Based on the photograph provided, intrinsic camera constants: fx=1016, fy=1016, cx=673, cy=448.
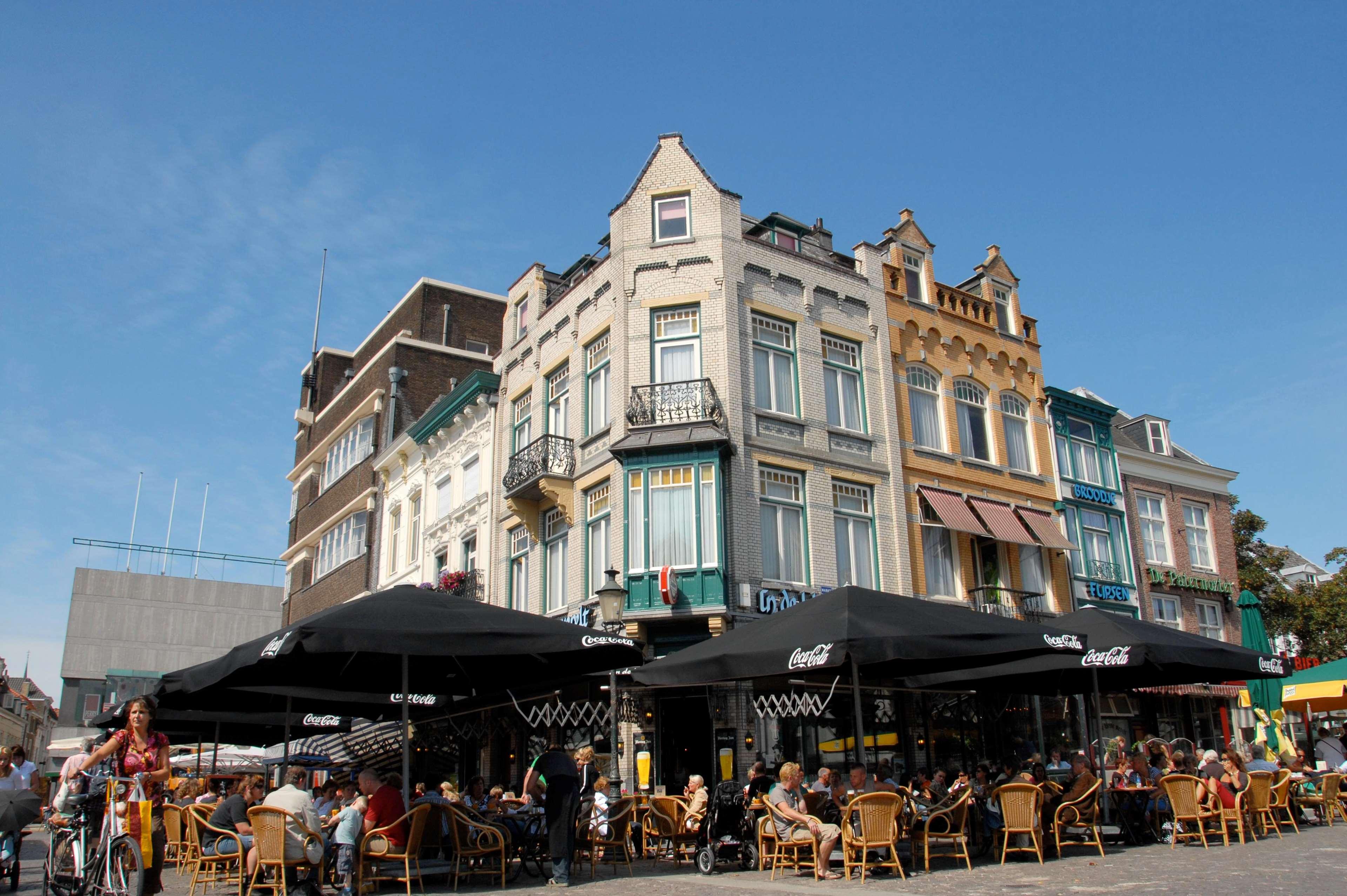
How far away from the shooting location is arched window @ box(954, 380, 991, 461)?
23469 mm

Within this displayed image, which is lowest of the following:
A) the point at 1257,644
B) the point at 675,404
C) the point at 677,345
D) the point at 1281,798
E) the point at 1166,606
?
the point at 1281,798

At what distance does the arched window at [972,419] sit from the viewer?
23.5 meters

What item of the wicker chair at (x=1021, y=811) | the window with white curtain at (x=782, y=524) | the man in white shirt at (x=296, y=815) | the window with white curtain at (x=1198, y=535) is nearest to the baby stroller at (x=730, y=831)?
the wicker chair at (x=1021, y=811)

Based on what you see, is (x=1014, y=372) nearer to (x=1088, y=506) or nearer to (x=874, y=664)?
(x=1088, y=506)

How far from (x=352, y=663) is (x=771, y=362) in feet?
37.3

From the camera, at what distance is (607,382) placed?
68.3 feet

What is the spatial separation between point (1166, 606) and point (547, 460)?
1704 centimetres

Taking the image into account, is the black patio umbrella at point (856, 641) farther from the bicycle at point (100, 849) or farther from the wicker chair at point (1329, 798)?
the bicycle at point (100, 849)

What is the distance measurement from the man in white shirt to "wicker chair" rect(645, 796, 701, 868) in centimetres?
413

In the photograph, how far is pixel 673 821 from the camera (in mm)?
11359

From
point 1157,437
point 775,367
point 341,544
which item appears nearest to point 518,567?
point 775,367

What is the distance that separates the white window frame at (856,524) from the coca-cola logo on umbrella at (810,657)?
1027cm

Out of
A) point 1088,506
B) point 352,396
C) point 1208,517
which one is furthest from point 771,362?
point 352,396

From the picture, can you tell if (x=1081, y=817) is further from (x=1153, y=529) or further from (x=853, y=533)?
(x=1153, y=529)
